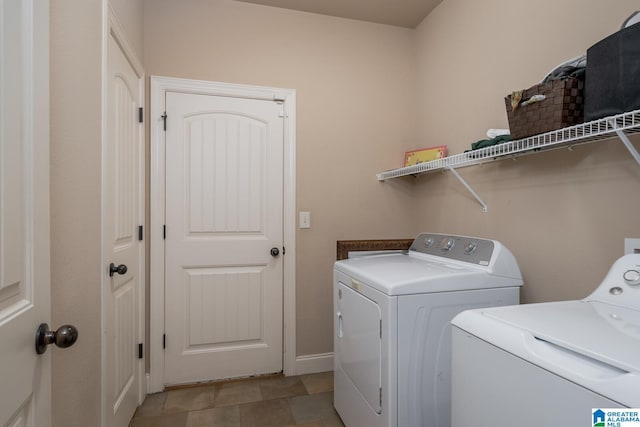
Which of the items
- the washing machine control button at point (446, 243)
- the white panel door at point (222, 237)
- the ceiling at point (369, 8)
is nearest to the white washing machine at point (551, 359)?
the washing machine control button at point (446, 243)

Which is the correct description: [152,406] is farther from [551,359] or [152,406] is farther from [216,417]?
[551,359]

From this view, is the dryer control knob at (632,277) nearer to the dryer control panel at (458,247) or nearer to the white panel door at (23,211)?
the dryer control panel at (458,247)

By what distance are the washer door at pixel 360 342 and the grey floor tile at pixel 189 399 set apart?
0.92 metres

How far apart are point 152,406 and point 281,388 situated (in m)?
0.80

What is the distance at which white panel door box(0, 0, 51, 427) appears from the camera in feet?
2.01

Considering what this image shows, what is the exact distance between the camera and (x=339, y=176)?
2.50 metres

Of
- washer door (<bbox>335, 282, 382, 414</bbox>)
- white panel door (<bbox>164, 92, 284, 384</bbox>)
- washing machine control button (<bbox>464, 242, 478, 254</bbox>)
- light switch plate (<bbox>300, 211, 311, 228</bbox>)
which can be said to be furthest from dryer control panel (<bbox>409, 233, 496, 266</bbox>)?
white panel door (<bbox>164, 92, 284, 384</bbox>)

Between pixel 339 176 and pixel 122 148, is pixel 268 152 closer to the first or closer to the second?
pixel 339 176

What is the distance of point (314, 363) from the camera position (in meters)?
2.42

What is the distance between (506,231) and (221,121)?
192cm

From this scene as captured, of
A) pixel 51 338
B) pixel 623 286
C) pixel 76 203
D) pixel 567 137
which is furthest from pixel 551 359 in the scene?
pixel 76 203

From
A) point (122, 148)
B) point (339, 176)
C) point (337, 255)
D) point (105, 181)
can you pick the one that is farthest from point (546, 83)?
point (122, 148)

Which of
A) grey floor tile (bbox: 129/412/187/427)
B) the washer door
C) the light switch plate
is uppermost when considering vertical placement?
the light switch plate

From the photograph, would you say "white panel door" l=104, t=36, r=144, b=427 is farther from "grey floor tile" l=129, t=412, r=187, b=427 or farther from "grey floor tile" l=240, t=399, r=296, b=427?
"grey floor tile" l=240, t=399, r=296, b=427
